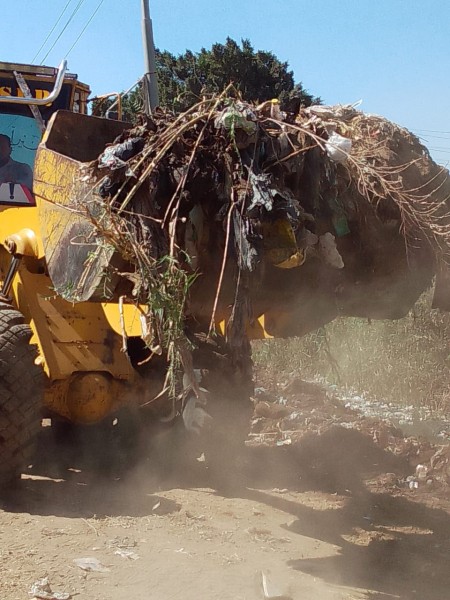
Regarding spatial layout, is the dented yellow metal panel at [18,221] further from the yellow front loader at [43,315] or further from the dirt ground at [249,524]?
the dirt ground at [249,524]

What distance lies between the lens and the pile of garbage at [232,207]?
3.52 meters

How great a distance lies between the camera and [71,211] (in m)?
3.75

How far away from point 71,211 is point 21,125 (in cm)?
250

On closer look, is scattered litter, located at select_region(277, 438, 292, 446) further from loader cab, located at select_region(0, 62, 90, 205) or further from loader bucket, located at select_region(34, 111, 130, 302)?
loader bucket, located at select_region(34, 111, 130, 302)

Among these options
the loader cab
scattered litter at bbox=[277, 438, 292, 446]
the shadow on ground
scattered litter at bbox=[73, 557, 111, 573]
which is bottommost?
scattered litter at bbox=[73, 557, 111, 573]

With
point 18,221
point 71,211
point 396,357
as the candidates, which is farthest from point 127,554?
point 396,357

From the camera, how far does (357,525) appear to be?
544 centimetres

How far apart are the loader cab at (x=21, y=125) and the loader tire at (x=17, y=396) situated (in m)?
1.11

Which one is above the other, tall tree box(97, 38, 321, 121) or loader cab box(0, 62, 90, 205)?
tall tree box(97, 38, 321, 121)

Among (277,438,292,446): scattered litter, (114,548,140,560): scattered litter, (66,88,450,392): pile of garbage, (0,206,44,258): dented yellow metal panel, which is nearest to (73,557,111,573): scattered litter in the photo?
(114,548,140,560): scattered litter

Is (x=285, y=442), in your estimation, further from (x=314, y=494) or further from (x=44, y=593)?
(x=44, y=593)

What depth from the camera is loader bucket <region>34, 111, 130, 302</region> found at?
145 inches

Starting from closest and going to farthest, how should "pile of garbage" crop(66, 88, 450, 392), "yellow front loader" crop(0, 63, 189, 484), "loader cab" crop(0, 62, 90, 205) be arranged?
"pile of garbage" crop(66, 88, 450, 392), "yellow front loader" crop(0, 63, 189, 484), "loader cab" crop(0, 62, 90, 205)

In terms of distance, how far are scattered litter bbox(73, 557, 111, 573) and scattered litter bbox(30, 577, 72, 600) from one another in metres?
0.30
